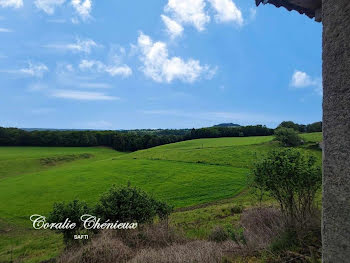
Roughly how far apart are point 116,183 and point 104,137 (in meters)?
62.4

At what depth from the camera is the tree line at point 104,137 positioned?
8538 centimetres

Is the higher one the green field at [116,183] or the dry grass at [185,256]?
the dry grass at [185,256]

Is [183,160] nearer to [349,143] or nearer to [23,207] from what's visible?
[23,207]

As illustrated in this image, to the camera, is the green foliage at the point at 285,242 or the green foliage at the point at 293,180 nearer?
the green foliage at the point at 285,242

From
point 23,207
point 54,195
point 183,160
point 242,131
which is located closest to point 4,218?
point 23,207

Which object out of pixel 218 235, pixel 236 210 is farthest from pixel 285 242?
pixel 236 210

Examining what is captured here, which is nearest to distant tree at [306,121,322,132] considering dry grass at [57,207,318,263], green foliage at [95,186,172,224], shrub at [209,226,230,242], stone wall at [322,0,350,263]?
shrub at [209,226,230,242]

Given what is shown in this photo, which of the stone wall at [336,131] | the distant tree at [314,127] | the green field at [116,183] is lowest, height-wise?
the green field at [116,183]

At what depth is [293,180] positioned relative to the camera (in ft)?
29.7

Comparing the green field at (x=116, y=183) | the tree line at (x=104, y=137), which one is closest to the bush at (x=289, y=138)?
the green field at (x=116, y=183)

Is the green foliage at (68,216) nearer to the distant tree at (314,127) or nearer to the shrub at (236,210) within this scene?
the shrub at (236,210)

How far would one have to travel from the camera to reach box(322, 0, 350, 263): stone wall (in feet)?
12.4

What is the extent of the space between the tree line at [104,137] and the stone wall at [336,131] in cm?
8974

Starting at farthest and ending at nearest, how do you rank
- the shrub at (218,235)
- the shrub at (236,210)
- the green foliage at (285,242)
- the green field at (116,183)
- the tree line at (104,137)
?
the tree line at (104,137), the shrub at (236,210), the green field at (116,183), the shrub at (218,235), the green foliage at (285,242)
